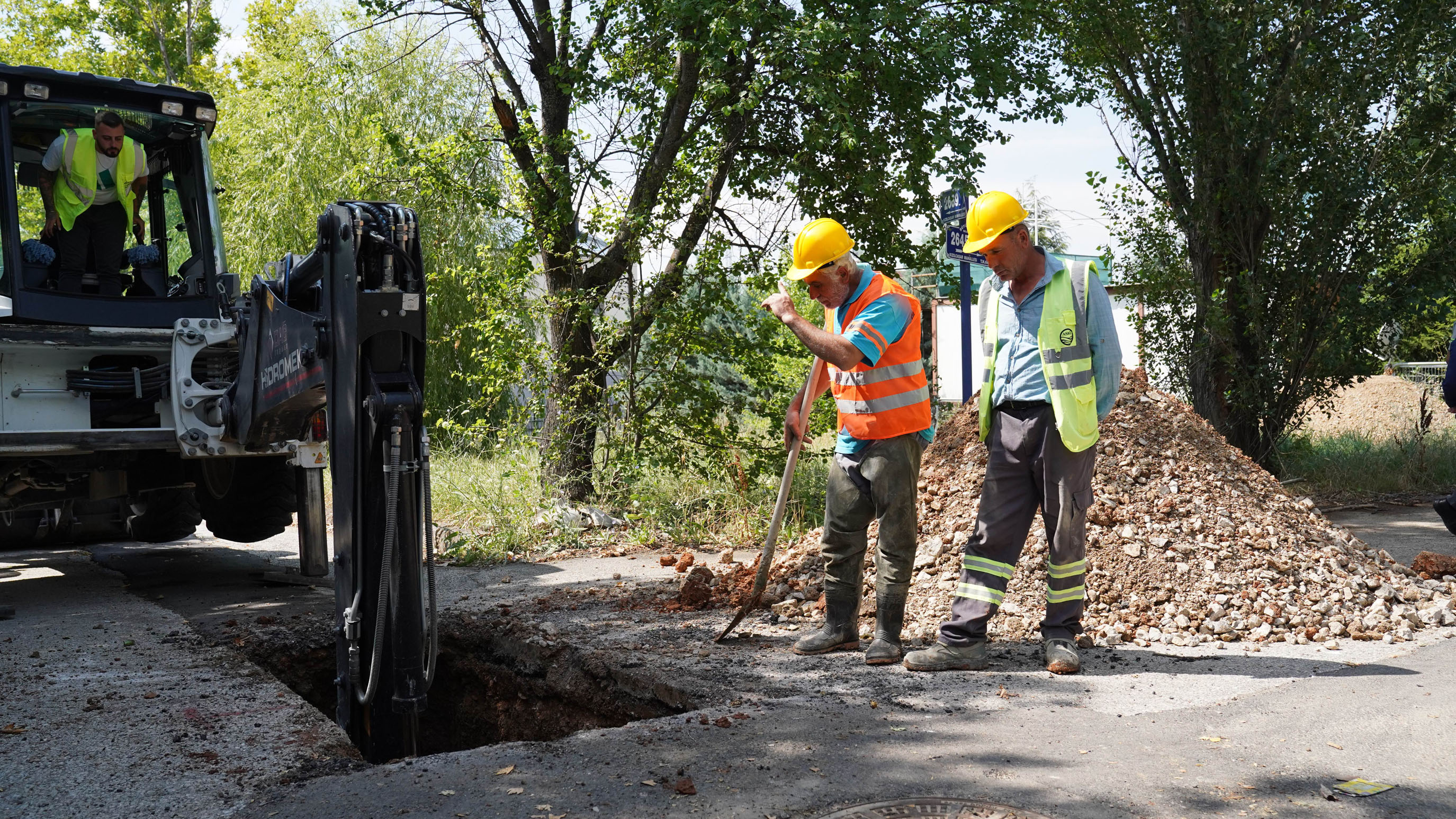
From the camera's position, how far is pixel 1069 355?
15.8 ft

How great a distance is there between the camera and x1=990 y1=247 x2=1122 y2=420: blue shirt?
16.1 ft

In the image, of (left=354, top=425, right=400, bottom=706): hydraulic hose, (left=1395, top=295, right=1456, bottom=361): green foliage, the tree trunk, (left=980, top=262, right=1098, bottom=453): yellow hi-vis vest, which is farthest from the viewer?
(left=1395, top=295, right=1456, bottom=361): green foliage

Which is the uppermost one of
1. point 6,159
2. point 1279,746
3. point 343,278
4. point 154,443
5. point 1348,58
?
point 1348,58

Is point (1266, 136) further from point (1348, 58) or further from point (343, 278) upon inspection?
point (343, 278)

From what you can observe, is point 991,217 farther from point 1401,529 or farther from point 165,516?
point 165,516

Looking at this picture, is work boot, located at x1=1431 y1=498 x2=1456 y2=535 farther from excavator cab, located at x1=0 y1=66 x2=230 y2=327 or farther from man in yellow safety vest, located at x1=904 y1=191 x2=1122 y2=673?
excavator cab, located at x1=0 y1=66 x2=230 y2=327

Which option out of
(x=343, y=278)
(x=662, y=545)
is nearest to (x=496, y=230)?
(x=662, y=545)

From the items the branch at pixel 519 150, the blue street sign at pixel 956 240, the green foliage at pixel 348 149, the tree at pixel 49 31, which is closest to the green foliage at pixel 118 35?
the tree at pixel 49 31

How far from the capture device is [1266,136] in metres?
10.4

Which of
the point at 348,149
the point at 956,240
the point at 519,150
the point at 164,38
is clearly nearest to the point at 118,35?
the point at 164,38

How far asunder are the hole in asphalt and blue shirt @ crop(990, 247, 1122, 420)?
7.15ft

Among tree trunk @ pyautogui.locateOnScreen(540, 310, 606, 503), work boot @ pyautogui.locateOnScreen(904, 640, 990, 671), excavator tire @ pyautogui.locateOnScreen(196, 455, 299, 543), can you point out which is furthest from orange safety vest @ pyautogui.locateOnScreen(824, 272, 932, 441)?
tree trunk @ pyautogui.locateOnScreen(540, 310, 606, 503)

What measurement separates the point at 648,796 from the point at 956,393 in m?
28.3

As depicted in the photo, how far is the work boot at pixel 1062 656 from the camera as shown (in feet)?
15.8
